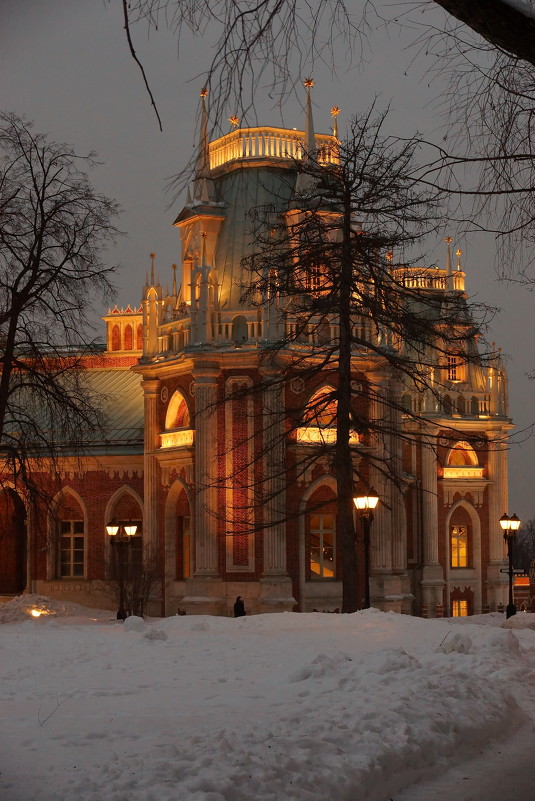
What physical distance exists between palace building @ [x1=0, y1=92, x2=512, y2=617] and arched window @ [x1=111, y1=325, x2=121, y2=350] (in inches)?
170

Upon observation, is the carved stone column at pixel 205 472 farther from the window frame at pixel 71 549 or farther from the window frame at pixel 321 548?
the window frame at pixel 71 549

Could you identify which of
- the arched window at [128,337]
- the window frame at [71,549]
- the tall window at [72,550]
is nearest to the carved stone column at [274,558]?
the window frame at [71,549]

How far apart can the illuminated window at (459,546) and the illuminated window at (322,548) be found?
33.1 ft

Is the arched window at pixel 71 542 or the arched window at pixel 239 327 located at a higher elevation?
the arched window at pixel 239 327

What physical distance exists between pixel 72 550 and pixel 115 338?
12.2 m

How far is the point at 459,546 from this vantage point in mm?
46500

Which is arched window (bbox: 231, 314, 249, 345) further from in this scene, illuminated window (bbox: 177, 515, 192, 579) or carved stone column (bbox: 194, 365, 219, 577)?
illuminated window (bbox: 177, 515, 192, 579)

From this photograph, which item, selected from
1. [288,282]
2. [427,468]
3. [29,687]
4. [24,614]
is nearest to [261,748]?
[29,687]

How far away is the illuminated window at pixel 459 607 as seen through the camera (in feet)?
148

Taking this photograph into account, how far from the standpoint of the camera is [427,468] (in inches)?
1786

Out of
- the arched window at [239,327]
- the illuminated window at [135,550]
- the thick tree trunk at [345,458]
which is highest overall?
the arched window at [239,327]

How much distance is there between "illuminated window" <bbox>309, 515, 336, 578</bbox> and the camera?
121ft

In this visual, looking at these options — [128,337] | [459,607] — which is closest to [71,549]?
[128,337]

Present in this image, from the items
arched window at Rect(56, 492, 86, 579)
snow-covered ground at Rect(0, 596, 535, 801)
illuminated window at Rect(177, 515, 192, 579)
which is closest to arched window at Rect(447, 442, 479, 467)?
illuminated window at Rect(177, 515, 192, 579)
